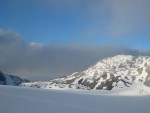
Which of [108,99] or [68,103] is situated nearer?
[68,103]

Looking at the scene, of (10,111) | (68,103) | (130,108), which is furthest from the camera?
(130,108)

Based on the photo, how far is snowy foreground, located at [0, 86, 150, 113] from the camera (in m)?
9.97

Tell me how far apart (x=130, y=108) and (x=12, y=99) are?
18.5ft

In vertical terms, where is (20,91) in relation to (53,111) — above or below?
above

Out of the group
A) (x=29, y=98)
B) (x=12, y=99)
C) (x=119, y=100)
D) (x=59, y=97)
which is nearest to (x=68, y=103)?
(x=59, y=97)

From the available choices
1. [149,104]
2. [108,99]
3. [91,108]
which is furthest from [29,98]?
[149,104]

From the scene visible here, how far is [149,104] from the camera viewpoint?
47.2 ft

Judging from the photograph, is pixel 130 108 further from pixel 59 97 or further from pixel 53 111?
pixel 53 111

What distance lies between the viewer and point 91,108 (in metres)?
11.8

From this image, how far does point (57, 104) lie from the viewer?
36.7 ft

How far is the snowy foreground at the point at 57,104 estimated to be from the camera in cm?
997

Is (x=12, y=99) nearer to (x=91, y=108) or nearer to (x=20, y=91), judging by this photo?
(x=20, y=91)

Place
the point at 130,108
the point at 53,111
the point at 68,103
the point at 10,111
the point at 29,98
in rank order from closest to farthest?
the point at 10,111 < the point at 53,111 < the point at 29,98 < the point at 68,103 < the point at 130,108

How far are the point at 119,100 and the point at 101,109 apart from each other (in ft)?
8.75
